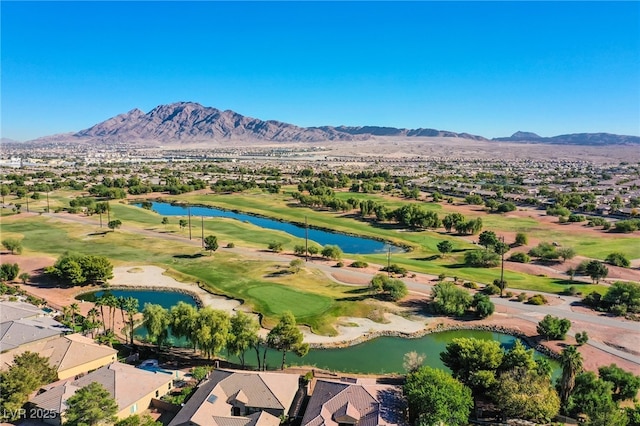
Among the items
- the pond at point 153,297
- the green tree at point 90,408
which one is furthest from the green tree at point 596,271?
the green tree at point 90,408

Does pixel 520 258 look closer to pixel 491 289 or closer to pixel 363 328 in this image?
pixel 491 289

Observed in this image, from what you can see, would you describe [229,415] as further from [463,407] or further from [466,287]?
[466,287]

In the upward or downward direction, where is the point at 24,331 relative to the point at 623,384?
upward

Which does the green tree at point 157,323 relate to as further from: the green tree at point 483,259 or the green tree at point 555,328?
the green tree at point 483,259

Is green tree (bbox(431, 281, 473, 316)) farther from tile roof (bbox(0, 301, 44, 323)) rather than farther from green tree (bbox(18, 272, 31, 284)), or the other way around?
green tree (bbox(18, 272, 31, 284))

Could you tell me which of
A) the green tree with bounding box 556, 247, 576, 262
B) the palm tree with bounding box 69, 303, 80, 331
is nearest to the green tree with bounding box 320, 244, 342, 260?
the green tree with bounding box 556, 247, 576, 262

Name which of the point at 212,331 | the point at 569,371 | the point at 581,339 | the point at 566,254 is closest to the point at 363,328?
the point at 212,331
